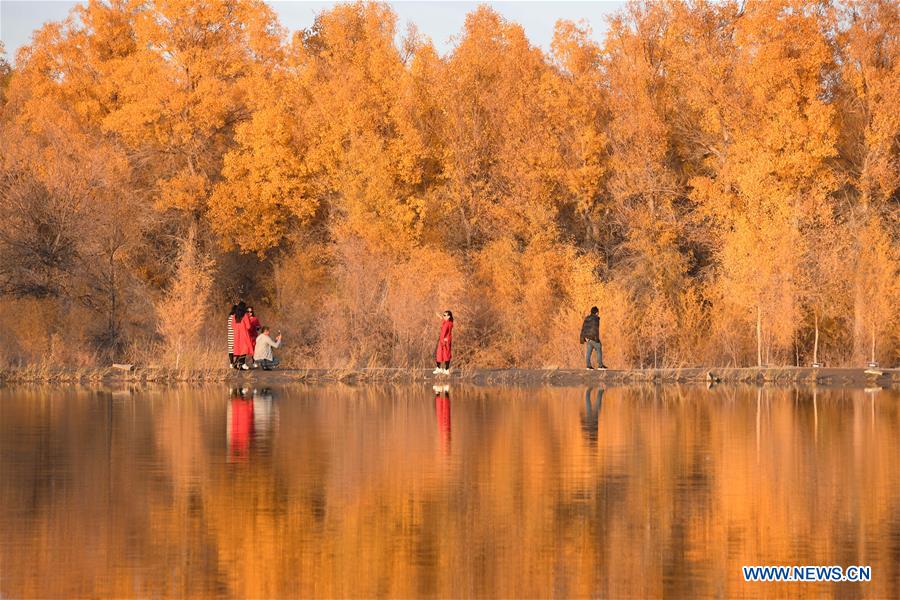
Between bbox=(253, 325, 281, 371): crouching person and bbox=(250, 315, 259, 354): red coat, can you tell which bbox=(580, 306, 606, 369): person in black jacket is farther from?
bbox=(250, 315, 259, 354): red coat

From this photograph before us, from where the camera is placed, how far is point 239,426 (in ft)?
84.0

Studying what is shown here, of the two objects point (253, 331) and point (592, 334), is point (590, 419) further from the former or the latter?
point (253, 331)

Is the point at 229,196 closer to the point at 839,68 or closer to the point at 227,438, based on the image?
the point at 839,68

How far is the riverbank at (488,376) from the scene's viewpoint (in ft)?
121

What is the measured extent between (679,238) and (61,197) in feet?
67.1

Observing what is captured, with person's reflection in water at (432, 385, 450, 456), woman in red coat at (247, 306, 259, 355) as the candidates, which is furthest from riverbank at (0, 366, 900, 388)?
person's reflection in water at (432, 385, 450, 456)

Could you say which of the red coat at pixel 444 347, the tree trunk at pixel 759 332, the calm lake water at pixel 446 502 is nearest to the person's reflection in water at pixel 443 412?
the calm lake water at pixel 446 502

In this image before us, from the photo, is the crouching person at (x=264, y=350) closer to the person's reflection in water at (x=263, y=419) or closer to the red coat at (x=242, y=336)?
the red coat at (x=242, y=336)

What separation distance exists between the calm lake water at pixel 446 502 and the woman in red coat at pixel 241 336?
10250mm

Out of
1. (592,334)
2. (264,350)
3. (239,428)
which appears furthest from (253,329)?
(239,428)

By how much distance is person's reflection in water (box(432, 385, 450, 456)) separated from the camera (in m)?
22.6

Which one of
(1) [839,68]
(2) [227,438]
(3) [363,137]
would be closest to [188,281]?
(3) [363,137]

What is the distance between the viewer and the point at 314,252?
54.1 m

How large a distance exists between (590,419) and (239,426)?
6.24 metres
